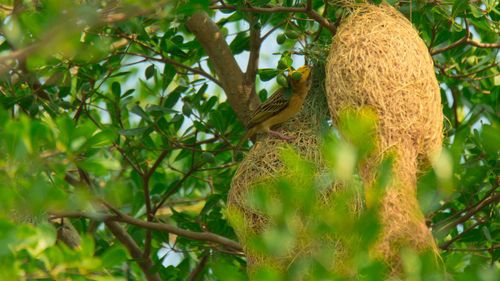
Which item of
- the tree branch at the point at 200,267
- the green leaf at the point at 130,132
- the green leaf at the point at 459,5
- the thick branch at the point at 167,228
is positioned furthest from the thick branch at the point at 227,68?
the green leaf at the point at 459,5

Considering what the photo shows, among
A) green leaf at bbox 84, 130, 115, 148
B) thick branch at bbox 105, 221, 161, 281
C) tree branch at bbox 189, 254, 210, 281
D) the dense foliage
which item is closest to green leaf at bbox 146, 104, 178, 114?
the dense foliage

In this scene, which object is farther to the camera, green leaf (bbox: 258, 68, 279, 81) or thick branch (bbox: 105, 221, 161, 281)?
thick branch (bbox: 105, 221, 161, 281)

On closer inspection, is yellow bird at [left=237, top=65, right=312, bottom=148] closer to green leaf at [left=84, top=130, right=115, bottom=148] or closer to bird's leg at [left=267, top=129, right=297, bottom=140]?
bird's leg at [left=267, top=129, right=297, bottom=140]

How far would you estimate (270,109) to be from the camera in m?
3.08

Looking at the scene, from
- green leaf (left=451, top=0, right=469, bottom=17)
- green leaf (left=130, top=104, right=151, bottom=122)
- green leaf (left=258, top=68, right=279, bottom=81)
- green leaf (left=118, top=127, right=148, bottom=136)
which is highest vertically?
Result: green leaf (left=451, top=0, right=469, bottom=17)

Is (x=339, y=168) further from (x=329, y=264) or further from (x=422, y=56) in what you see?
(x=422, y=56)

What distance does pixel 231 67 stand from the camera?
3432 mm

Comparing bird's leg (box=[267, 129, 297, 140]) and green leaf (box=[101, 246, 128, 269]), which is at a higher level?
green leaf (box=[101, 246, 128, 269])

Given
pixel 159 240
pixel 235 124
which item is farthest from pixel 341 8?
pixel 159 240

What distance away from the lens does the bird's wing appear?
304 cm

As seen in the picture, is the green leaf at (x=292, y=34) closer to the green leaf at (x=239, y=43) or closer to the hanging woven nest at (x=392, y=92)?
the hanging woven nest at (x=392, y=92)

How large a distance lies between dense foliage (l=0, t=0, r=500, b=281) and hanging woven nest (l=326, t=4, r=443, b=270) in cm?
18

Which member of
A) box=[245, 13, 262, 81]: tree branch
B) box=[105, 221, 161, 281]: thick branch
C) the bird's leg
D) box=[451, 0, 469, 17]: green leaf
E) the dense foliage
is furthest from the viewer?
box=[105, 221, 161, 281]: thick branch

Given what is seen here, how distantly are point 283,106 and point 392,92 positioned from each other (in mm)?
655
